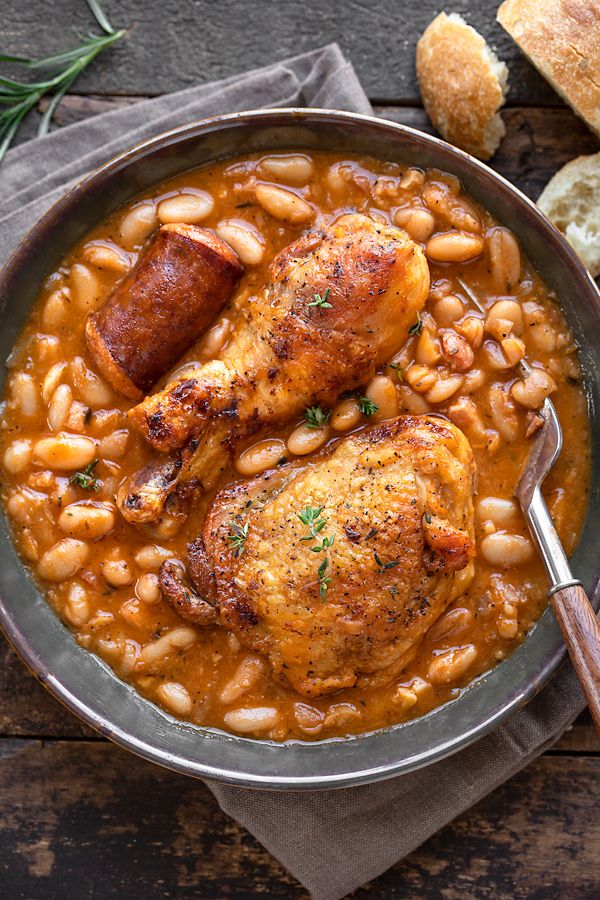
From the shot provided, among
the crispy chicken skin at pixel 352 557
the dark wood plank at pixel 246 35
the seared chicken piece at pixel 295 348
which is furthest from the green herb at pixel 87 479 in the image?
the dark wood plank at pixel 246 35

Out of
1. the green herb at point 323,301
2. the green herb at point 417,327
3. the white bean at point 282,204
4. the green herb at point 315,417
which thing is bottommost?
the green herb at point 315,417

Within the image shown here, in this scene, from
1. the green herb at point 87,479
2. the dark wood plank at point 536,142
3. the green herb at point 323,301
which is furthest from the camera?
the dark wood plank at point 536,142

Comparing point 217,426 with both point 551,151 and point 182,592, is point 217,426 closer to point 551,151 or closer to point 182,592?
point 182,592

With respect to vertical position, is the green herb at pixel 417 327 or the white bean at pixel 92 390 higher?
the green herb at pixel 417 327

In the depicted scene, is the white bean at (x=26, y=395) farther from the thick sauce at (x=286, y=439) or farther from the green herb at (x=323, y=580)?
the green herb at (x=323, y=580)

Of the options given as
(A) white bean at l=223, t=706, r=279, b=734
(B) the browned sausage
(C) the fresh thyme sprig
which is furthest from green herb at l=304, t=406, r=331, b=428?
(A) white bean at l=223, t=706, r=279, b=734

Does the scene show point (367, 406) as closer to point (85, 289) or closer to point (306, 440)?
point (306, 440)

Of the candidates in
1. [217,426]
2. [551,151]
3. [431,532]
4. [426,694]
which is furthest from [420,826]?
[551,151]
